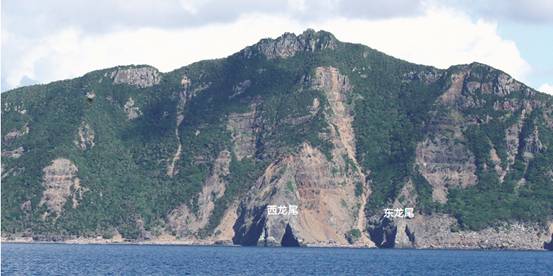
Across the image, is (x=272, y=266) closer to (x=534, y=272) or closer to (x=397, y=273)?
(x=397, y=273)

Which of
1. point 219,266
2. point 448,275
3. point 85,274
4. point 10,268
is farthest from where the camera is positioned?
point 219,266

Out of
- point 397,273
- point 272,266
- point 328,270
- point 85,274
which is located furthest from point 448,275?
point 85,274

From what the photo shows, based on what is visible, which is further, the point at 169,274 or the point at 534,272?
the point at 534,272

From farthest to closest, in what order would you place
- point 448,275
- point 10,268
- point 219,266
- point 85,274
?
point 219,266, point 448,275, point 10,268, point 85,274

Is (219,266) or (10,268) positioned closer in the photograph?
(10,268)

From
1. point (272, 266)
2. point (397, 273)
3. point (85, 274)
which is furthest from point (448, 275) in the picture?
point (85, 274)

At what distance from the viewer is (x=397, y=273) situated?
182 meters

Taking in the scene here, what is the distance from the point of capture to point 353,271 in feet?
602

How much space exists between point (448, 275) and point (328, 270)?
20.5 m

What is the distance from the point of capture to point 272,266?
196m

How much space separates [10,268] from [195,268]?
108ft

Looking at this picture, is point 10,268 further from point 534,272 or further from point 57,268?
point 534,272

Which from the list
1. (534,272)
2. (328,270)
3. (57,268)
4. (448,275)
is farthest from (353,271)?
(57,268)

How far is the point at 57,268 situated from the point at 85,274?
63.2 feet
